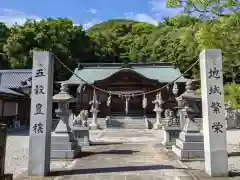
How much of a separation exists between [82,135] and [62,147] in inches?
137

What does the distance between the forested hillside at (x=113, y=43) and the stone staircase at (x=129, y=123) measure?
8.45 metres

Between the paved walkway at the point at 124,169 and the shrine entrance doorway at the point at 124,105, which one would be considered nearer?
the paved walkway at the point at 124,169

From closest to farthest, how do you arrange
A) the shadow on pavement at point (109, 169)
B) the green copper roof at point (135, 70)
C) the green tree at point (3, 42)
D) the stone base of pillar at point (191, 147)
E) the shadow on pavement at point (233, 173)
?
the shadow on pavement at point (233, 173) < the shadow on pavement at point (109, 169) < the stone base of pillar at point (191, 147) < the green copper roof at point (135, 70) < the green tree at point (3, 42)

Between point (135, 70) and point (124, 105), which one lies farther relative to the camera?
point (135, 70)

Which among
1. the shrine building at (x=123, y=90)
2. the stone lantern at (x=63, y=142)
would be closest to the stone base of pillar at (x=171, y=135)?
the stone lantern at (x=63, y=142)

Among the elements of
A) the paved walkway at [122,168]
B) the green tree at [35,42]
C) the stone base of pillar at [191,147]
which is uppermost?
the green tree at [35,42]

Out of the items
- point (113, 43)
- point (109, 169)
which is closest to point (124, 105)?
point (109, 169)

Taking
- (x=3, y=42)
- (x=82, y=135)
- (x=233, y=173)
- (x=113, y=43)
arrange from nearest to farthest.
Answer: (x=233, y=173) < (x=82, y=135) < (x=3, y=42) < (x=113, y=43)

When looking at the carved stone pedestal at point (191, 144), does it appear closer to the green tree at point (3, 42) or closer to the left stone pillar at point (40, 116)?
the left stone pillar at point (40, 116)

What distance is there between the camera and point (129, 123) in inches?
1022

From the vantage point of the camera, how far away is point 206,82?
21.7 feet

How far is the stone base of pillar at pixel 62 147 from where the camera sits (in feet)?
29.5

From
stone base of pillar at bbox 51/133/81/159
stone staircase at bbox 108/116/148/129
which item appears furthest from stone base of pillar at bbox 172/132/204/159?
stone staircase at bbox 108/116/148/129

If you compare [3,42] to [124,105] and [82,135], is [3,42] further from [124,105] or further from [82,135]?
[82,135]
